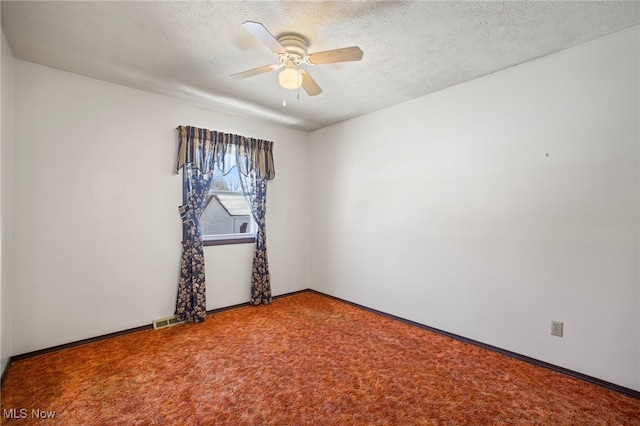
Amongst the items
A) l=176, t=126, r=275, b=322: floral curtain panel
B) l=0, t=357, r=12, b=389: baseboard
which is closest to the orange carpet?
l=0, t=357, r=12, b=389: baseboard

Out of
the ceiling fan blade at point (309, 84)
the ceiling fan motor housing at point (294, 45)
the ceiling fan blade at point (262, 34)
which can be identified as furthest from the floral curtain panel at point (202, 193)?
the ceiling fan blade at point (262, 34)

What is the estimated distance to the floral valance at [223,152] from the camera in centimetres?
348

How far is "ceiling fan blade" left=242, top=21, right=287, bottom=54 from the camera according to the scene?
66.0 inches

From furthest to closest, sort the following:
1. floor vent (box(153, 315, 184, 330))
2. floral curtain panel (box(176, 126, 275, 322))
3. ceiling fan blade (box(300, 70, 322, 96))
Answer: floral curtain panel (box(176, 126, 275, 322))
floor vent (box(153, 315, 184, 330))
ceiling fan blade (box(300, 70, 322, 96))

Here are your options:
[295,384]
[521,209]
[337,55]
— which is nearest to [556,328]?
[521,209]

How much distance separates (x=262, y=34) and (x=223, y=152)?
2188mm

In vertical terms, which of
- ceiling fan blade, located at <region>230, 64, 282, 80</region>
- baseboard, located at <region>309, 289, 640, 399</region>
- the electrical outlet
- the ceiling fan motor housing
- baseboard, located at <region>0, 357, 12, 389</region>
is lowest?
baseboard, located at <region>309, 289, 640, 399</region>

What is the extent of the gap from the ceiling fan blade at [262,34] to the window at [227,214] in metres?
2.18

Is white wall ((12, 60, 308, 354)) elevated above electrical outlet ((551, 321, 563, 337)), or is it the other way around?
white wall ((12, 60, 308, 354))

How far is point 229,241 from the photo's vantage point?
3.94 m

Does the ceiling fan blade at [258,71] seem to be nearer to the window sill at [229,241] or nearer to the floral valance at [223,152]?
the floral valance at [223,152]

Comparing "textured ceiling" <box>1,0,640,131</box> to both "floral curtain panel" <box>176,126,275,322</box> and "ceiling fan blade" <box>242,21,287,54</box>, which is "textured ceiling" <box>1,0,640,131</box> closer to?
"ceiling fan blade" <box>242,21,287,54</box>

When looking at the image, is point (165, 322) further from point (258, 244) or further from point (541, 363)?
point (541, 363)

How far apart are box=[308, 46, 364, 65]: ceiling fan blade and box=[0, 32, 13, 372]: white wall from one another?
228 cm
